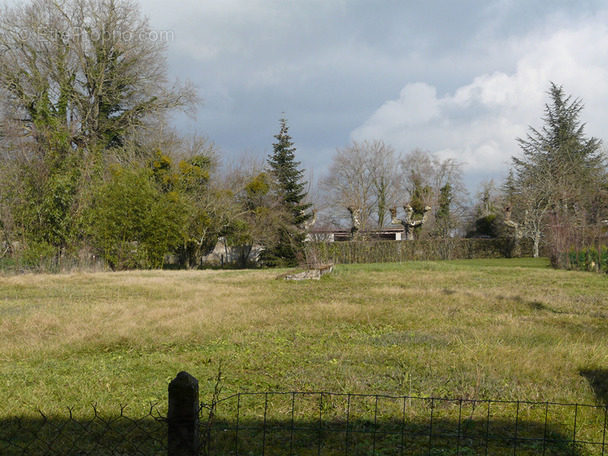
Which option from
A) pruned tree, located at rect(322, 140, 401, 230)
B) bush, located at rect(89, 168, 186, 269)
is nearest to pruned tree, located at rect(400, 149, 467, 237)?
pruned tree, located at rect(322, 140, 401, 230)

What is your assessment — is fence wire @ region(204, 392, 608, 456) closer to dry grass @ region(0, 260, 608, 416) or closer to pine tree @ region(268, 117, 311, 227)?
dry grass @ region(0, 260, 608, 416)

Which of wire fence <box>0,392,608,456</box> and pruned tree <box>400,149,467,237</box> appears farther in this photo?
pruned tree <box>400,149,467,237</box>

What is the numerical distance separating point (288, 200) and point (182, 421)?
26.8 m

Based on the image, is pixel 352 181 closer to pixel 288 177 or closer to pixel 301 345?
pixel 288 177

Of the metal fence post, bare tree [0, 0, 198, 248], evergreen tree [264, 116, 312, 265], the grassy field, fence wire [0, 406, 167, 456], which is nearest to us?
the metal fence post

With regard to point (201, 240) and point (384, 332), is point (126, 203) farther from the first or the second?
point (384, 332)

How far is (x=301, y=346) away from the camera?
5902 millimetres

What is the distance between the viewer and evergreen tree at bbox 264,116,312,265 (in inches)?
1067

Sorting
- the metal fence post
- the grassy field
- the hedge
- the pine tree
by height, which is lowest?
the grassy field

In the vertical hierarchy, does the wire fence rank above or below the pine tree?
below

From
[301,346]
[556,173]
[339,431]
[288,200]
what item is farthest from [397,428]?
[556,173]

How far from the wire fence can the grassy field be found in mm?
267

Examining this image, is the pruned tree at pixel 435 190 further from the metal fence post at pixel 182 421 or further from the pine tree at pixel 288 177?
the metal fence post at pixel 182 421

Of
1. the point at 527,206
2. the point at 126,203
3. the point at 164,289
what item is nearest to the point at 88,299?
the point at 164,289
